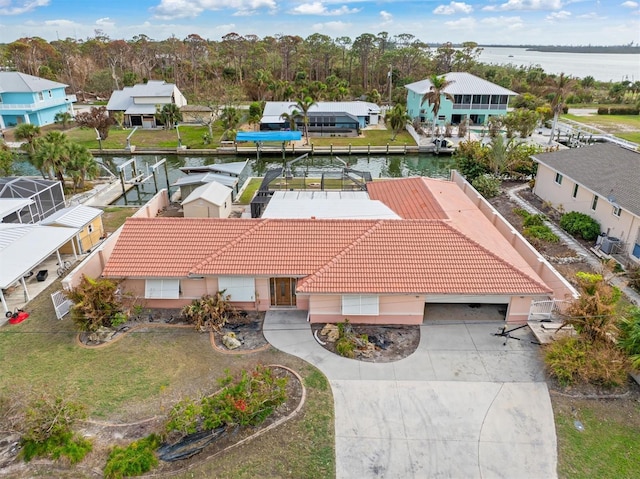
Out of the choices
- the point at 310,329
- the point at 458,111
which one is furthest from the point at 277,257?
the point at 458,111

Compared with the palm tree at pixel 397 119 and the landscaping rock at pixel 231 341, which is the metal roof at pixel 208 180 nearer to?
the landscaping rock at pixel 231 341

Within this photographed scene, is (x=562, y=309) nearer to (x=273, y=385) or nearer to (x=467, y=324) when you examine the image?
(x=467, y=324)

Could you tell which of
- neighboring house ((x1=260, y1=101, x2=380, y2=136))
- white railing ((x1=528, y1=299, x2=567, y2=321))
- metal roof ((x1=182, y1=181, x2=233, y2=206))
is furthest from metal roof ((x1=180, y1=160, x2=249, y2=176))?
white railing ((x1=528, y1=299, x2=567, y2=321))

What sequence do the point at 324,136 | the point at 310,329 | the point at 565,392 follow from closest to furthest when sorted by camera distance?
the point at 565,392 < the point at 310,329 < the point at 324,136

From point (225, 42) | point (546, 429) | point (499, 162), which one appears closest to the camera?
point (546, 429)

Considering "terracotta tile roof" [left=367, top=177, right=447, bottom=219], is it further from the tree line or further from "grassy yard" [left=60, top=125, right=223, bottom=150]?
the tree line

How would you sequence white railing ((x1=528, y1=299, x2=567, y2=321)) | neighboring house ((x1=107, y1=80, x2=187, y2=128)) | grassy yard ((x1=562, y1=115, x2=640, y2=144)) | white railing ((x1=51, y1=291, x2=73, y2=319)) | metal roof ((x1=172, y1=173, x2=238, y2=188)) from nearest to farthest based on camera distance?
white railing ((x1=528, y1=299, x2=567, y2=321))
white railing ((x1=51, y1=291, x2=73, y2=319))
metal roof ((x1=172, y1=173, x2=238, y2=188))
grassy yard ((x1=562, y1=115, x2=640, y2=144))
neighboring house ((x1=107, y1=80, x2=187, y2=128))

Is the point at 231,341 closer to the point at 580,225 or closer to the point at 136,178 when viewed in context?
the point at 580,225
